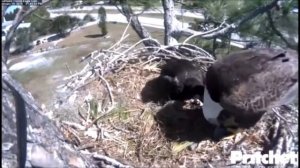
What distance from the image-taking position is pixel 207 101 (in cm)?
154

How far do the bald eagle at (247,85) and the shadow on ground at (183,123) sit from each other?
0.41 feet

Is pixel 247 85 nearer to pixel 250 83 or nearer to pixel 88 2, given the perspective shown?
pixel 250 83

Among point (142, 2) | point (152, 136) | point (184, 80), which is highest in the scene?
point (142, 2)

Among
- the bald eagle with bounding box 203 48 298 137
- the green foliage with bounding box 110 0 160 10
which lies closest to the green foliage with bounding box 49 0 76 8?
the green foliage with bounding box 110 0 160 10

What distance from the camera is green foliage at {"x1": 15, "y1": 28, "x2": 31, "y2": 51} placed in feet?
5.36

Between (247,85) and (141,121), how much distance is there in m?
0.47

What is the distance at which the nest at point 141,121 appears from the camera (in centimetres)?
144

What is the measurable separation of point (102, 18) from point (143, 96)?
0.37 m

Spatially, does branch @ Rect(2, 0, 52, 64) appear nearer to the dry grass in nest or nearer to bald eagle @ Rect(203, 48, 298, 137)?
the dry grass in nest

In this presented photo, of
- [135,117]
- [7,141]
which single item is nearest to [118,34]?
[135,117]

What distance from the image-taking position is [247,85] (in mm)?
1331

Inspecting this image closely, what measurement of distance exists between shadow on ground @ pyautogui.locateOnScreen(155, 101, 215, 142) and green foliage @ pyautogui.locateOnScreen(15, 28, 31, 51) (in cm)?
55

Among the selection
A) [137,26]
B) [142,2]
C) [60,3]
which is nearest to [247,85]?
[137,26]

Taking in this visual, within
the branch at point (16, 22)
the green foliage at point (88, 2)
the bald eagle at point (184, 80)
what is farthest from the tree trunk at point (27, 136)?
the green foliage at point (88, 2)
